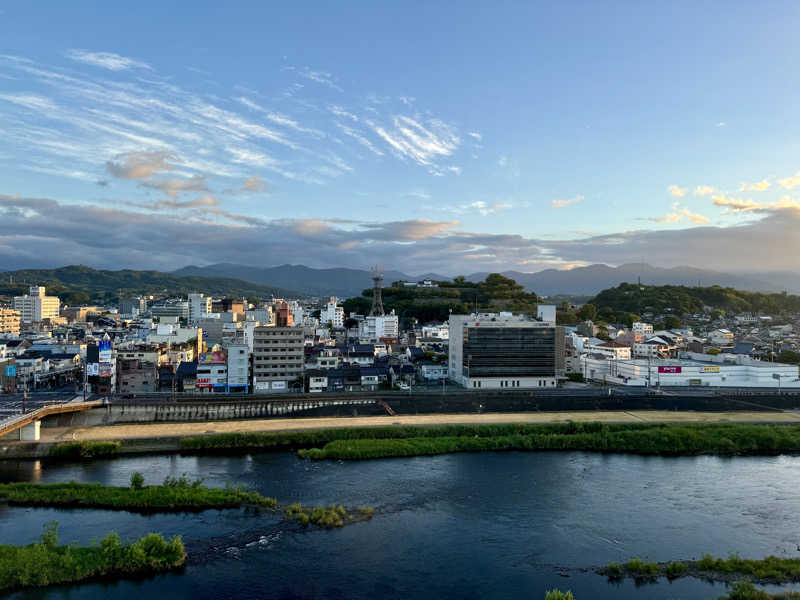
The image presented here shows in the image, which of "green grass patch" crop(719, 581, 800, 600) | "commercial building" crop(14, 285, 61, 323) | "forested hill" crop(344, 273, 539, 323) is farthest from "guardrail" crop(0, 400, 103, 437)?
"commercial building" crop(14, 285, 61, 323)

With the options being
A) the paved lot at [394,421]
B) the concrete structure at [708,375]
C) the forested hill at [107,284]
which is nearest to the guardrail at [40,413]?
the paved lot at [394,421]

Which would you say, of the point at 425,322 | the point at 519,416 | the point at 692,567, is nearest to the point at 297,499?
the point at 692,567

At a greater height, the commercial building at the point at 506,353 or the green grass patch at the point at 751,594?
the commercial building at the point at 506,353

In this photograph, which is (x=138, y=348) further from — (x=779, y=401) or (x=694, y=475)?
(x=779, y=401)

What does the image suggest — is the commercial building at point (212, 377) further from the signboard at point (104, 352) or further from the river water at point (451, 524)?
the river water at point (451, 524)

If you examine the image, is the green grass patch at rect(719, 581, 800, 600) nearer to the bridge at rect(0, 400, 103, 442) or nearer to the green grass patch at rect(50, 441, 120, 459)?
the green grass patch at rect(50, 441, 120, 459)

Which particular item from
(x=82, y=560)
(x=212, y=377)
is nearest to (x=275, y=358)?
(x=212, y=377)
